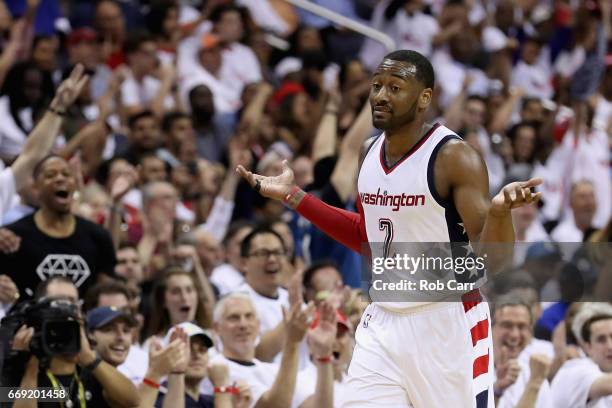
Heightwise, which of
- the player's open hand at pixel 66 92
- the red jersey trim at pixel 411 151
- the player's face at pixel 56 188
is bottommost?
the red jersey trim at pixel 411 151

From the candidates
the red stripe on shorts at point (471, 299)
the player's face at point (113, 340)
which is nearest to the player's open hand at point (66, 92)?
the player's face at point (113, 340)

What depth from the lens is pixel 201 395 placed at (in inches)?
305

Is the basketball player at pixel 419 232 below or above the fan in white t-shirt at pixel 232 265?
below

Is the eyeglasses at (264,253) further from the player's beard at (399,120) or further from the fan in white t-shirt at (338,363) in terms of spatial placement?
the player's beard at (399,120)

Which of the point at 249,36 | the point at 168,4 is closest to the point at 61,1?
the point at 168,4

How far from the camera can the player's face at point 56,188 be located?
856 centimetres

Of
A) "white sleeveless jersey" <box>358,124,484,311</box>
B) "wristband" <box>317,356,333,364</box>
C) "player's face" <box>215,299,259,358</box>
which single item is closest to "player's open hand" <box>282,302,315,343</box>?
"wristband" <box>317,356,333,364</box>

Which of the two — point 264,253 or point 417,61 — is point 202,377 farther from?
point 417,61

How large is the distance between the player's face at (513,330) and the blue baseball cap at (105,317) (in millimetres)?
2347

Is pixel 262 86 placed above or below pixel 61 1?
below

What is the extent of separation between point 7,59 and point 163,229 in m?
2.76

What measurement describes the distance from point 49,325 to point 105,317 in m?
0.76

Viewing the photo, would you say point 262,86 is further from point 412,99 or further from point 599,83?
point 412,99

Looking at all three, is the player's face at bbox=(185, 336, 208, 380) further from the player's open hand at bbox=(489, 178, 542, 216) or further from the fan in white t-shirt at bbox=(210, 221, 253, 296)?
the player's open hand at bbox=(489, 178, 542, 216)
